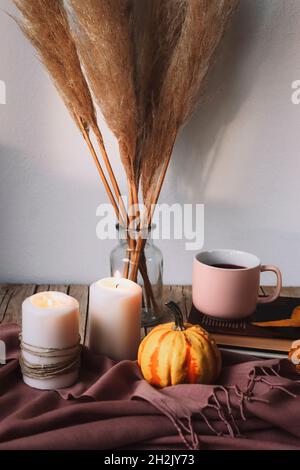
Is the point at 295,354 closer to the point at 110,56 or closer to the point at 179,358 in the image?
the point at 179,358

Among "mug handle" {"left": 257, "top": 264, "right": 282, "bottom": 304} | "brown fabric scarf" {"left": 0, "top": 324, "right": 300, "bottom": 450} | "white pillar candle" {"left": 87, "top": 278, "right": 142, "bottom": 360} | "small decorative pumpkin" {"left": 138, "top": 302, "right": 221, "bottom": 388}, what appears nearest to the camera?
"brown fabric scarf" {"left": 0, "top": 324, "right": 300, "bottom": 450}

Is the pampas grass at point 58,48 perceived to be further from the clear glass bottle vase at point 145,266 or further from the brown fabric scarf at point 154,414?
the brown fabric scarf at point 154,414

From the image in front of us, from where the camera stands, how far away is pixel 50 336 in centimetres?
92

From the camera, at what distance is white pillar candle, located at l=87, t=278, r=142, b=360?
39.8 inches

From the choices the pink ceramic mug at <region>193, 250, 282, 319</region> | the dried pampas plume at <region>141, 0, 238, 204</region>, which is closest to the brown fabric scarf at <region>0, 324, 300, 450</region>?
the pink ceramic mug at <region>193, 250, 282, 319</region>

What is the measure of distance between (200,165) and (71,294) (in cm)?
39

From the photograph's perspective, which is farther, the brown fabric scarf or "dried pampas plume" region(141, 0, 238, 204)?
"dried pampas plume" region(141, 0, 238, 204)

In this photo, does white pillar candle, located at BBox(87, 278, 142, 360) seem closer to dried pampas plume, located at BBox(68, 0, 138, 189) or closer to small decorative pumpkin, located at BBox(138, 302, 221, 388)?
small decorative pumpkin, located at BBox(138, 302, 221, 388)

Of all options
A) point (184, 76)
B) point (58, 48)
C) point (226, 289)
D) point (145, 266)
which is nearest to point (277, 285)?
point (226, 289)

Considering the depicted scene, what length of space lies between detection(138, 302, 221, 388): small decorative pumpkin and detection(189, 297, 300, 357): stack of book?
0.39 ft

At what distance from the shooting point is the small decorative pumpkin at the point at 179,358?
910mm

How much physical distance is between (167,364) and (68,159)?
1.87 feet

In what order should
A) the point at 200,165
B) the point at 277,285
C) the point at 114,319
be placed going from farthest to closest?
the point at 200,165, the point at 277,285, the point at 114,319
